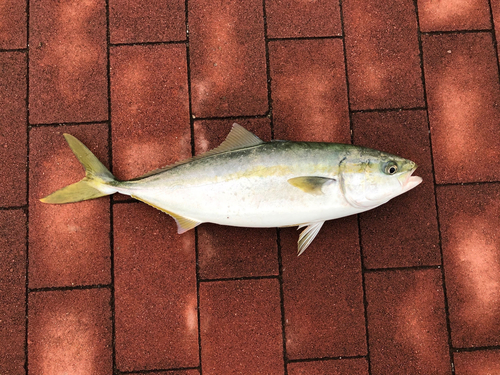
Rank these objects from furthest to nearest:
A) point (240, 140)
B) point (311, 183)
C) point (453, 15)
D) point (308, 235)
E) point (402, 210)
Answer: point (453, 15), point (402, 210), point (308, 235), point (240, 140), point (311, 183)

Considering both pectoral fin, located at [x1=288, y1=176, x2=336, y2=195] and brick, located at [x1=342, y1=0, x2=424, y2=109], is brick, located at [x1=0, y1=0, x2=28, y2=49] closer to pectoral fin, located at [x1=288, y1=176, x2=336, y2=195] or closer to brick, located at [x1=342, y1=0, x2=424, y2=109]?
pectoral fin, located at [x1=288, y1=176, x2=336, y2=195]

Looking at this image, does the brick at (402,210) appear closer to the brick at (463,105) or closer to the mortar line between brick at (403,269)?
the mortar line between brick at (403,269)

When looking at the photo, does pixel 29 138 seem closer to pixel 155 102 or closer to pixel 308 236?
pixel 155 102

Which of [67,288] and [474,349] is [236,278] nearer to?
[67,288]

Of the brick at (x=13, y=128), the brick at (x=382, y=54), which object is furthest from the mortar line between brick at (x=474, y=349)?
the brick at (x=13, y=128)

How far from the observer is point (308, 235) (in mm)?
2859

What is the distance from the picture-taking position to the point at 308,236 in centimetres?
286

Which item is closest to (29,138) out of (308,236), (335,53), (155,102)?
(155,102)

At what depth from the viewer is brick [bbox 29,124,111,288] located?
298 cm

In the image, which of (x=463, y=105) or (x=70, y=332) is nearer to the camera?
(x=70, y=332)

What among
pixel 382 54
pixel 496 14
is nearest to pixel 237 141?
pixel 382 54

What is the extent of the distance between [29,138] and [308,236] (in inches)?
93.2

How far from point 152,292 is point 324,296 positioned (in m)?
1.38

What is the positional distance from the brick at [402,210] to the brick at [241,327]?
0.89 metres
